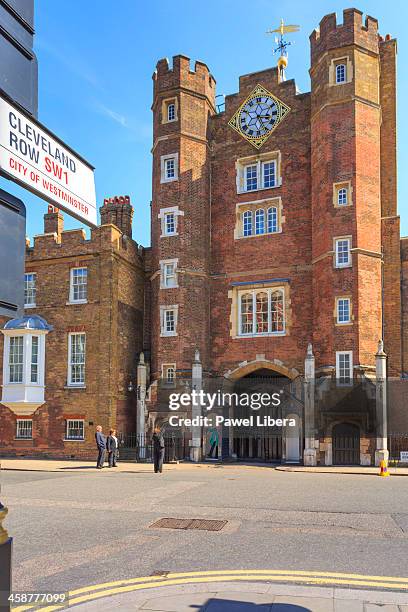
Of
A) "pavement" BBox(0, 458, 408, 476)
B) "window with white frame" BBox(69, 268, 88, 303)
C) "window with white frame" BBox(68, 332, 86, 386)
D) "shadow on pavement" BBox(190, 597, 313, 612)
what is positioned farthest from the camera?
"window with white frame" BBox(69, 268, 88, 303)

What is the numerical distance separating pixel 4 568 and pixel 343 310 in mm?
22529

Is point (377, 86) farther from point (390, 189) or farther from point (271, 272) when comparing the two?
point (271, 272)

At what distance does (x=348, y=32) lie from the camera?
26.5 meters

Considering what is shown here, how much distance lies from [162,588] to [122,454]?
71.4 feet

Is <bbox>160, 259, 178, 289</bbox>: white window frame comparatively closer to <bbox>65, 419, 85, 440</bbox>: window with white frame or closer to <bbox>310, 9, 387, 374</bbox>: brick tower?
<bbox>310, 9, 387, 374</bbox>: brick tower

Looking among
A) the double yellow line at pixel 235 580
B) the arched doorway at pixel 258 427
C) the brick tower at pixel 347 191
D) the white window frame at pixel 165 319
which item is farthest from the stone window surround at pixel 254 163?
the double yellow line at pixel 235 580

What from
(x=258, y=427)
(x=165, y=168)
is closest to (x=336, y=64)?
(x=165, y=168)

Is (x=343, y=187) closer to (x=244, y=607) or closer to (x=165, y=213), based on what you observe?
(x=165, y=213)

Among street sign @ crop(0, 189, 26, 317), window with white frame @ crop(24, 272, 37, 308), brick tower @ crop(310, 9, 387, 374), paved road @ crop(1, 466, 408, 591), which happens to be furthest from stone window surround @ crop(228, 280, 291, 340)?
street sign @ crop(0, 189, 26, 317)

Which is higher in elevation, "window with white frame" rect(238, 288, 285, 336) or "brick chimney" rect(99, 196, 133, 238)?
"brick chimney" rect(99, 196, 133, 238)

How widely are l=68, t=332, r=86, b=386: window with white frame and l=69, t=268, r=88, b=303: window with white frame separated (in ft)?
5.78

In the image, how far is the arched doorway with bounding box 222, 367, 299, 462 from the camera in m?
27.1

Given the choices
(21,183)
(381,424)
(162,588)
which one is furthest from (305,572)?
(381,424)

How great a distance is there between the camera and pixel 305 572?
6859 mm
